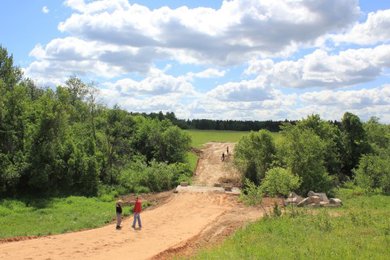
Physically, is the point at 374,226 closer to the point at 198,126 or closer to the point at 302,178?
the point at 302,178

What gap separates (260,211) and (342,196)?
1568 cm

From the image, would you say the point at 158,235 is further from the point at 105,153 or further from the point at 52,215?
the point at 105,153

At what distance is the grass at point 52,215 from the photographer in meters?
28.4

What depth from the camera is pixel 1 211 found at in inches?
1326

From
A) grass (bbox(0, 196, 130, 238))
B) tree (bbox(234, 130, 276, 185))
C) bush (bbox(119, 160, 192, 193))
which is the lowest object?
grass (bbox(0, 196, 130, 238))

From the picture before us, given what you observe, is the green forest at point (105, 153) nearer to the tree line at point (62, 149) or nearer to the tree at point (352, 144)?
the tree line at point (62, 149)

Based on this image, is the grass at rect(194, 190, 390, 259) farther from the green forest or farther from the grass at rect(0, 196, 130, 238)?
the grass at rect(0, 196, 130, 238)

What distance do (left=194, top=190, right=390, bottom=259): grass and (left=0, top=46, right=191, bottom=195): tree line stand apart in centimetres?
2232

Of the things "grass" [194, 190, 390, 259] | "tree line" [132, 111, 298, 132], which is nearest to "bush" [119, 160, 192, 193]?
"grass" [194, 190, 390, 259]

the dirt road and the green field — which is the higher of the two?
the green field

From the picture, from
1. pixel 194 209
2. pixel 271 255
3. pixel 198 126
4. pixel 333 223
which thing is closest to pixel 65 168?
pixel 194 209

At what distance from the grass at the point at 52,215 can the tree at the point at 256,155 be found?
63.6 feet

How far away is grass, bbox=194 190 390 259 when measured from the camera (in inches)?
697

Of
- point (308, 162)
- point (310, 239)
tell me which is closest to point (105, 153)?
point (308, 162)
